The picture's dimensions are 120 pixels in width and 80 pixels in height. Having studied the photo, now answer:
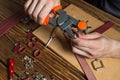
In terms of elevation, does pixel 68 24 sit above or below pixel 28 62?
above

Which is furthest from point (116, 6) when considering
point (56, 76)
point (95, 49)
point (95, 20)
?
point (56, 76)

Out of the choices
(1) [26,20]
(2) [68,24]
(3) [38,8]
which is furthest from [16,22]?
(2) [68,24]

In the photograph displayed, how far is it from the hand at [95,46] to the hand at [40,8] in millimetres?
116

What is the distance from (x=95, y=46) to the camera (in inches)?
31.2

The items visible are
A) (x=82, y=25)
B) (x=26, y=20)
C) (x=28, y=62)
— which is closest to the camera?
(x=82, y=25)

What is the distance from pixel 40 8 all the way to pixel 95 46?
0.68ft

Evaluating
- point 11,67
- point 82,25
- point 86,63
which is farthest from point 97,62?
point 11,67

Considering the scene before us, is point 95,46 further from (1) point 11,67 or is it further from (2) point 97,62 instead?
(1) point 11,67

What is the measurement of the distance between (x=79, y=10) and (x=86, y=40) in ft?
0.70

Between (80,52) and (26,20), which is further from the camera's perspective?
(26,20)

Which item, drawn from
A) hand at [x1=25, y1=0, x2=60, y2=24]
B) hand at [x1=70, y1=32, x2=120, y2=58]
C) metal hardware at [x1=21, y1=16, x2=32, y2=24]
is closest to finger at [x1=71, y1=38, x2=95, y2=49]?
hand at [x1=70, y1=32, x2=120, y2=58]

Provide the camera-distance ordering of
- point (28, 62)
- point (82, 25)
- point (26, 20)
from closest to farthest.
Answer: point (82, 25), point (28, 62), point (26, 20)

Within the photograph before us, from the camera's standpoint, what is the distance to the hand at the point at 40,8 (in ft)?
2.59

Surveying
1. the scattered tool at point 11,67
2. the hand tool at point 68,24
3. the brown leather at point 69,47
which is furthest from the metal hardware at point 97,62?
the scattered tool at point 11,67
